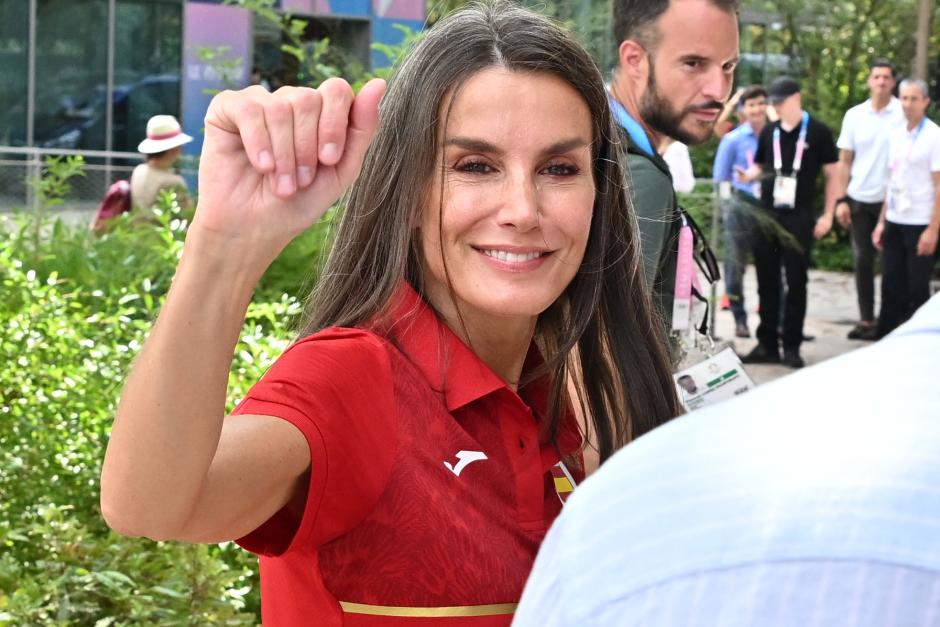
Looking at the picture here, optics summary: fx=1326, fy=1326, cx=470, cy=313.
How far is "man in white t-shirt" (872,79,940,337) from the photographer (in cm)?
948

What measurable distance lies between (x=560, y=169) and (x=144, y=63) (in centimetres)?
1425

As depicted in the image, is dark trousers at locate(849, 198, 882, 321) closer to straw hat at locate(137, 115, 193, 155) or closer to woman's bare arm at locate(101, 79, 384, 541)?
straw hat at locate(137, 115, 193, 155)

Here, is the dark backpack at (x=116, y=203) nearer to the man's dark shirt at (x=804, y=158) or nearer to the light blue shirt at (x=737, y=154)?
the light blue shirt at (x=737, y=154)

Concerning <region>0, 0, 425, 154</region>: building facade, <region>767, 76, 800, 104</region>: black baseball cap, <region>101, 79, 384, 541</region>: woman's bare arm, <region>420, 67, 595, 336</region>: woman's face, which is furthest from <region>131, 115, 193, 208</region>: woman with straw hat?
<region>0, 0, 425, 154</region>: building facade

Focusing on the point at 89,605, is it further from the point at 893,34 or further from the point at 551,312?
the point at 893,34

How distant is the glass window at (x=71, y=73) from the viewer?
48.5ft

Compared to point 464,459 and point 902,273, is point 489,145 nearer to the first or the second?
point 464,459

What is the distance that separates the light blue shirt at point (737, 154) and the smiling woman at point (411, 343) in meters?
7.69

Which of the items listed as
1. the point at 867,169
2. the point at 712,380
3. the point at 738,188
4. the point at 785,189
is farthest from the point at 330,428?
the point at 867,169

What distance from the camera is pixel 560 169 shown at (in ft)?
5.94

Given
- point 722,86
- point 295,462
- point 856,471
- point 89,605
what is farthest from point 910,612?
point 722,86

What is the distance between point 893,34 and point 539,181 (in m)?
12.0

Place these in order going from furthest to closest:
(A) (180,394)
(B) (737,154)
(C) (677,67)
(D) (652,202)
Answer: (B) (737,154)
(C) (677,67)
(D) (652,202)
(A) (180,394)

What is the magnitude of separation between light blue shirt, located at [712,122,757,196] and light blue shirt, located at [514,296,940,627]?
9062mm
